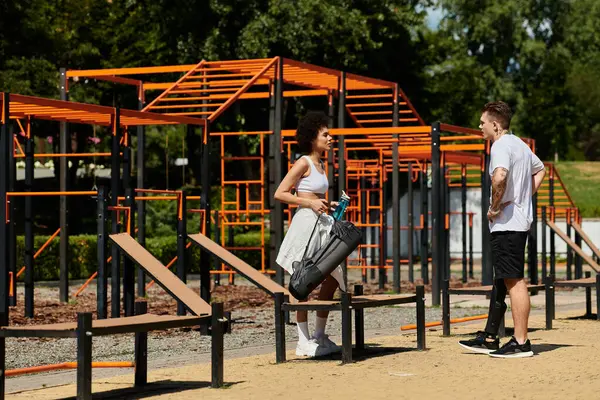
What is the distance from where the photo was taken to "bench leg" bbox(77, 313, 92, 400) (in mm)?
7215

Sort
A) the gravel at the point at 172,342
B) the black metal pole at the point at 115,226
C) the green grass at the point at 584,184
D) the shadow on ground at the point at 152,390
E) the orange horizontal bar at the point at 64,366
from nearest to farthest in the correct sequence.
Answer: the shadow on ground at the point at 152,390, the orange horizontal bar at the point at 64,366, the gravel at the point at 172,342, the black metal pole at the point at 115,226, the green grass at the point at 584,184

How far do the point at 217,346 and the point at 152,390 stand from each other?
0.50 m

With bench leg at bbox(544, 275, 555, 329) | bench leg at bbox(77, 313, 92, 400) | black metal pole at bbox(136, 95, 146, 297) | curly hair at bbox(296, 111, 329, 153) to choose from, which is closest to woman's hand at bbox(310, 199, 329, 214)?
curly hair at bbox(296, 111, 329, 153)

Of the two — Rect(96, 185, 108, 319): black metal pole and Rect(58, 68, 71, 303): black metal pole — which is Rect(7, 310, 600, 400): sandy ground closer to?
Rect(96, 185, 108, 319): black metal pole

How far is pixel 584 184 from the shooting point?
177ft

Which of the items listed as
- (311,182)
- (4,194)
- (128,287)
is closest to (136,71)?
(4,194)

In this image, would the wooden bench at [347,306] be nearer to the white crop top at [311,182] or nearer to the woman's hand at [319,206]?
the woman's hand at [319,206]

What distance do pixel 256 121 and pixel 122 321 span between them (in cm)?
3105

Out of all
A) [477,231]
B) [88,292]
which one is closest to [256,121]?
[477,231]

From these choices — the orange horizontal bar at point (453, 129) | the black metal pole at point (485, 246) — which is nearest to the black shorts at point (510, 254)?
the orange horizontal bar at point (453, 129)

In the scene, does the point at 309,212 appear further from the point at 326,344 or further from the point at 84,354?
the point at 84,354

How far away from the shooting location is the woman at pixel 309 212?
9.89m

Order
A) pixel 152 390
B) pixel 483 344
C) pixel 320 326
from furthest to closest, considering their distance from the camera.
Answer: pixel 483 344 < pixel 320 326 < pixel 152 390

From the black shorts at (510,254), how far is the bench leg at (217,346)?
2.55 meters
